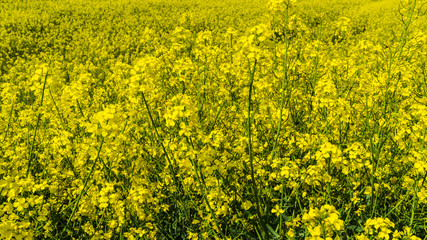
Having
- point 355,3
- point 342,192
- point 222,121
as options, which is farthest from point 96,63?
point 355,3

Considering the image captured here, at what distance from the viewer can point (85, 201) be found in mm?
2678

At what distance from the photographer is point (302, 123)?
4.33 m

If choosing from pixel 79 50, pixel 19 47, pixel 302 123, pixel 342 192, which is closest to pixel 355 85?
pixel 302 123

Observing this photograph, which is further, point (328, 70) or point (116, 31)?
point (116, 31)

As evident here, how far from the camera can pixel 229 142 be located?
11.8ft

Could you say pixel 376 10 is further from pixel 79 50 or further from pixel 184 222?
pixel 184 222

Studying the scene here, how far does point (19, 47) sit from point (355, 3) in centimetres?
2020

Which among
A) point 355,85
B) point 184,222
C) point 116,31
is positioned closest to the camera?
point 184,222

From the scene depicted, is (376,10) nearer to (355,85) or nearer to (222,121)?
(355,85)

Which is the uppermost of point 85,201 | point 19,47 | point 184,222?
point 19,47

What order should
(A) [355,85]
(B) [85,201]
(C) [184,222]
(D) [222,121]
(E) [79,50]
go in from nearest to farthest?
(B) [85,201], (C) [184,222], (D) [222,121], (A) [355,85], (E) [79,50]

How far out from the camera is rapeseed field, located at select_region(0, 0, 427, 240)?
2357 millimetres

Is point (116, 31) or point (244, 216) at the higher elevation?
point (116, 31)

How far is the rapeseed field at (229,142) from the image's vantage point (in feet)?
7.73
